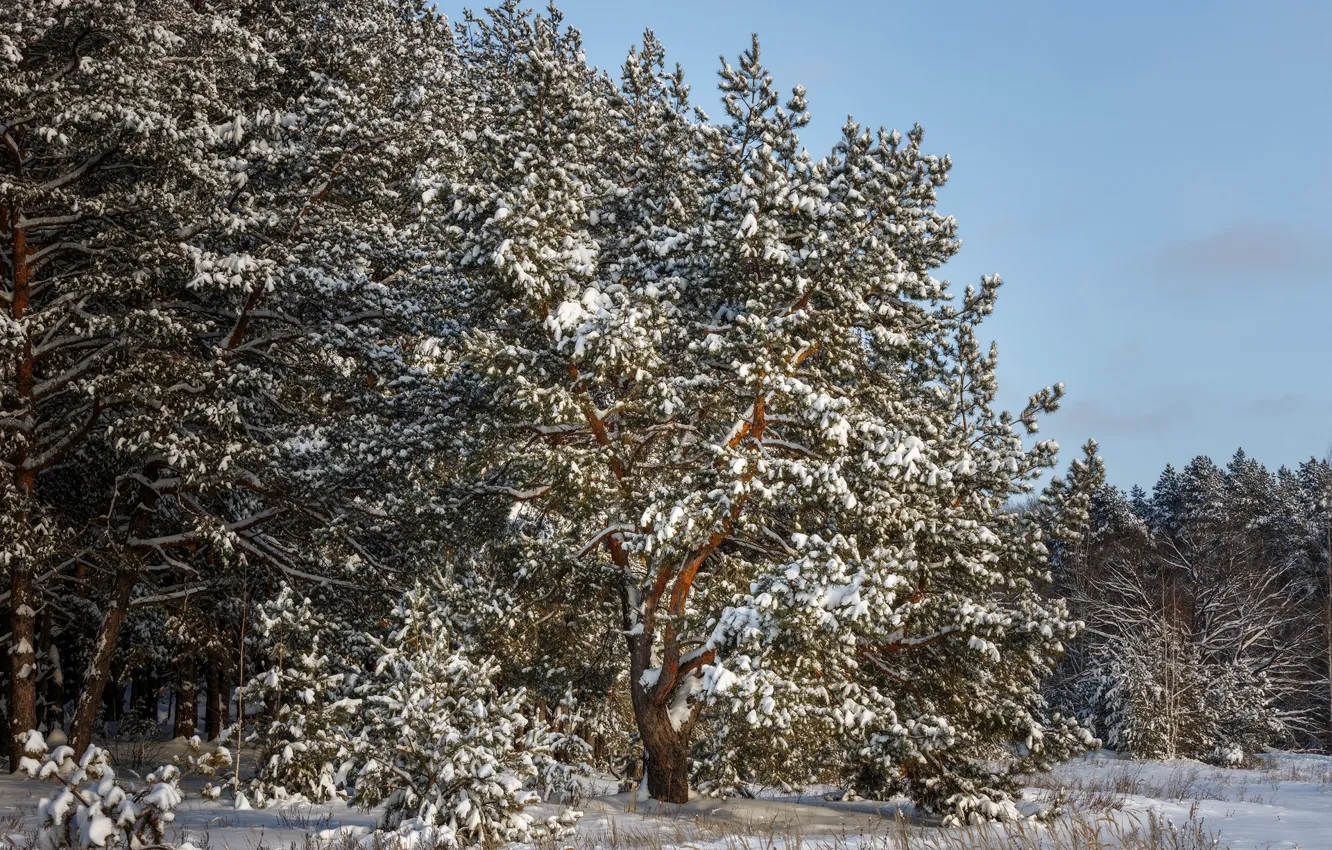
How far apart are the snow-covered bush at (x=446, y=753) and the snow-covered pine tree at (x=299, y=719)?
52 centimetres

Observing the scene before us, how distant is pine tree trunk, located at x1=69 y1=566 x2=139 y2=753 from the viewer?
14.1m

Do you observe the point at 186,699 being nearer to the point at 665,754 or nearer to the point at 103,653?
the point at 103,653

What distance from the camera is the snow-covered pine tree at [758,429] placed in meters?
10.3

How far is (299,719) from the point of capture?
9609 mm

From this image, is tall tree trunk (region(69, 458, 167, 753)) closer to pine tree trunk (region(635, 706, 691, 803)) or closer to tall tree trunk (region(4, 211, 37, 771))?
tall tree trunk (region(4, 211, 37, 771))

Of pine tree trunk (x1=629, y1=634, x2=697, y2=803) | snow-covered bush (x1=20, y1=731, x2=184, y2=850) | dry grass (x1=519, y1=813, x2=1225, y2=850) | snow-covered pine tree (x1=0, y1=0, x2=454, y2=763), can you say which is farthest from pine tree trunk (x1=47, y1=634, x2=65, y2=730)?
snow-covered bush (x1=20, y1=731, x2=184, y2=850)

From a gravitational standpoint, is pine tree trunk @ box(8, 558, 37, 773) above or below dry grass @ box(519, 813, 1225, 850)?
above

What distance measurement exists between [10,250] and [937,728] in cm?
1493

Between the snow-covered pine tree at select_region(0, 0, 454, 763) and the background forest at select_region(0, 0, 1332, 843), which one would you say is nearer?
the background forest at select_region(0, 0, 1332, 843)

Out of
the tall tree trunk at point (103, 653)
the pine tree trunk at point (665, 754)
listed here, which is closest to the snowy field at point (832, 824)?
the pine tree trunk at point (665, 754)

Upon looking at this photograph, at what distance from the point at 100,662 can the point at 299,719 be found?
6712 millimetres

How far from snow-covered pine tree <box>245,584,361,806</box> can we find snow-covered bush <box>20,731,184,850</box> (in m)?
2.47

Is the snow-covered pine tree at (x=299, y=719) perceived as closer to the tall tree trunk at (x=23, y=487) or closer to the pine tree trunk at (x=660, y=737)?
the pine tree trunk at (x=660, y=737)

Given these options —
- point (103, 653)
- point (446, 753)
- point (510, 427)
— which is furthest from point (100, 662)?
point (446, 753)
